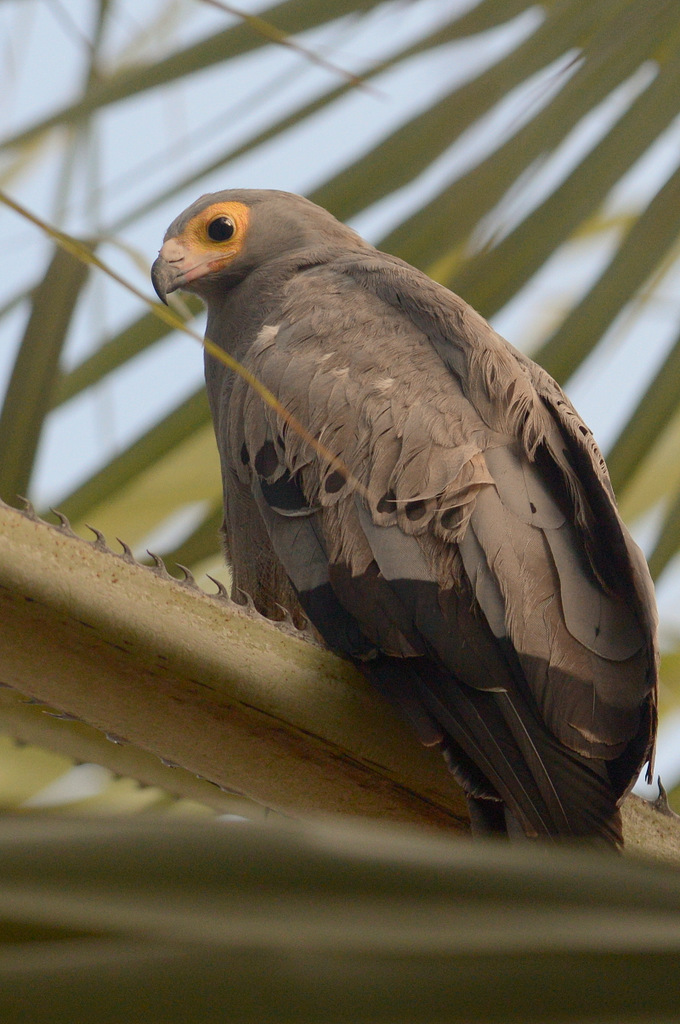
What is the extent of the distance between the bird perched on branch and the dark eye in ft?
1.94

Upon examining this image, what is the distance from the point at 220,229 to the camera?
2.88 metres

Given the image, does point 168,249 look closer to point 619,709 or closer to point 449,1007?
point 619,709

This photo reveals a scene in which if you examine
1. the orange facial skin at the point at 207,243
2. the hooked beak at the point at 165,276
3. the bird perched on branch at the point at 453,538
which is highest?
the orange facial skin at the point at 207,243

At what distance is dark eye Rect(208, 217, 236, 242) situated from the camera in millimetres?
2877

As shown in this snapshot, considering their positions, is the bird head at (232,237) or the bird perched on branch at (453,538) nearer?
the bird perched on branch at (453,538)

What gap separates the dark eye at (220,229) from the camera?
9.44ft

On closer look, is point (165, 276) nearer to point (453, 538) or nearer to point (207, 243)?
point (207, 243)

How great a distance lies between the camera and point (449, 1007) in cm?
32

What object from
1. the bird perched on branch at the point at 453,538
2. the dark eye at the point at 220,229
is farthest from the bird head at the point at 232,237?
the bird perched on branch at the point at 453,538

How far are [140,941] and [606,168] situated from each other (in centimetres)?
159

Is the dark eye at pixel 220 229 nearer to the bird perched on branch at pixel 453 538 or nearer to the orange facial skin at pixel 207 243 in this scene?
the orange facial skin at pixel 207 243

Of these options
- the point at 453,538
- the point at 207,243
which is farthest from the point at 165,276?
the point at 453,538

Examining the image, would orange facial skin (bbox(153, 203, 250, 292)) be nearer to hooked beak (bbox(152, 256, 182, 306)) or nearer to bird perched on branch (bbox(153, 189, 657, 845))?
hooked beak (bbox(152, 256, 182, 306))

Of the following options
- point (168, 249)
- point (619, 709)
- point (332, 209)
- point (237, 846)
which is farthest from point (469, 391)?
point (237, 846)
